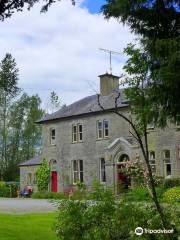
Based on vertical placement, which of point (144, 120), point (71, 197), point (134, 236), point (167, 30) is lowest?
point (134, 236)

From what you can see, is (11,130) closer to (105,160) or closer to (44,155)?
(44,155)

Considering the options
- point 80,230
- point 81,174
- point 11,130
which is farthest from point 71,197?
point 11,130

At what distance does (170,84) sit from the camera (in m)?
13.7

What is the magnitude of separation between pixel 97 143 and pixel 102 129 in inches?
51.7

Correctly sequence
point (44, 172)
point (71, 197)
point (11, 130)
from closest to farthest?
point (71, 197), point (44, 172), point (11, 130)

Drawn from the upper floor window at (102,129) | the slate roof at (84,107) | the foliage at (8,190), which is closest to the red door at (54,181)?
the slate roof at (84,107)

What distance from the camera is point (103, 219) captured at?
9.14m

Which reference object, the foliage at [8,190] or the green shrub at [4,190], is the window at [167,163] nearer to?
the foliage at [8,190]

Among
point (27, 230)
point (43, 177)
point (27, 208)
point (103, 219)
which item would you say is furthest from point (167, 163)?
point (103, 219)

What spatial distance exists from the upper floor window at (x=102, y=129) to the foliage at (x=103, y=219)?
30.6 m

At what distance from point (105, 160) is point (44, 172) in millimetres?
8157

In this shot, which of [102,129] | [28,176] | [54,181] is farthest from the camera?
[28,176]

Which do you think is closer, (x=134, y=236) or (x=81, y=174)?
(x=134, y=236)

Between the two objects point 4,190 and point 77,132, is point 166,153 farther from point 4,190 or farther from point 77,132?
point 4,190
